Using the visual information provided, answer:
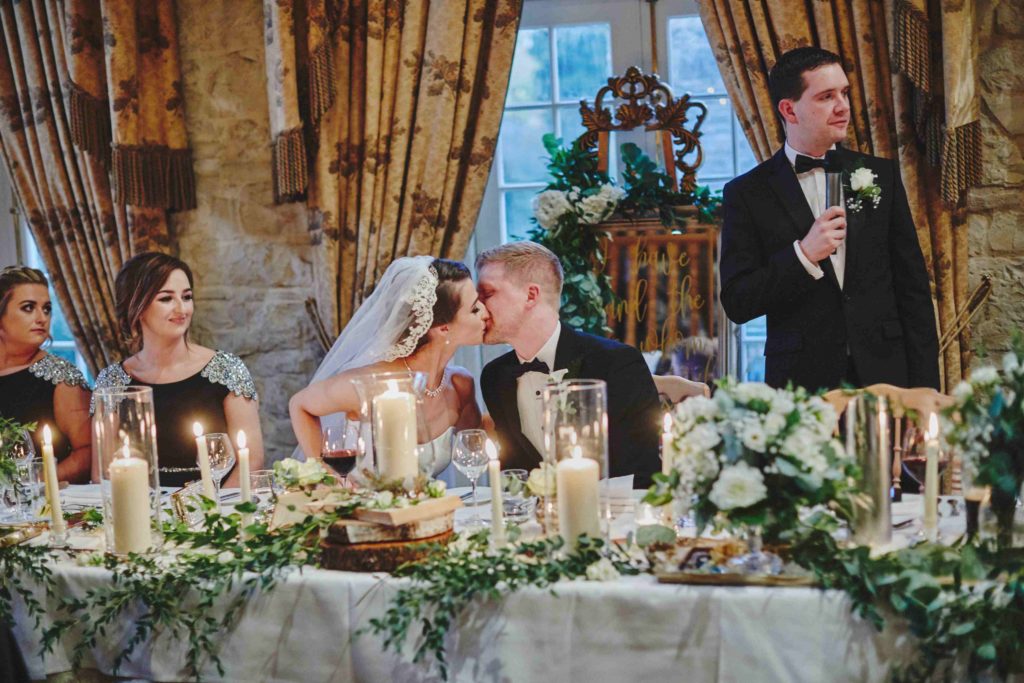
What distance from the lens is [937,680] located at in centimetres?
177

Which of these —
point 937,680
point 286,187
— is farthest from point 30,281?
point 937,680

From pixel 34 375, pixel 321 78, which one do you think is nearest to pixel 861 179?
pixel 321 78

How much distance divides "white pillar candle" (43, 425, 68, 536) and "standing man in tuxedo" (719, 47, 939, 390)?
196 cm

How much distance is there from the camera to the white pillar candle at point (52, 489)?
2.41 meters

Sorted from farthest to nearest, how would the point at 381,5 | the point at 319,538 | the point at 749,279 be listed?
the point at 381,5, the point at 749,279, the point at 319,538

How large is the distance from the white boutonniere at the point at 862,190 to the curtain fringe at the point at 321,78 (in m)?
2.12

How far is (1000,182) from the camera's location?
4035 mm

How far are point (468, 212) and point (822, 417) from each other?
286 centimetres

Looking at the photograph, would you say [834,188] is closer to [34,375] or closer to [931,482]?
[931,482]

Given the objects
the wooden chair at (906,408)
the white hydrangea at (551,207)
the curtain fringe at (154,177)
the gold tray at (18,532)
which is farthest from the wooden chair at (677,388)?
the curtain fringe at (154,177)

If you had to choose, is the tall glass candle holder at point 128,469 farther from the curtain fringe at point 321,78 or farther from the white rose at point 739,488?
the curtain fringe at point 321,78

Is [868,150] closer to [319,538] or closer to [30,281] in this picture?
[319,538]

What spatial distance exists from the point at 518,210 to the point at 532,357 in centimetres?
152

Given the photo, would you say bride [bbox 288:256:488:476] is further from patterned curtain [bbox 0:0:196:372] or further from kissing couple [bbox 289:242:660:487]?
patterned curtain [bbox 0:0:196:372]
